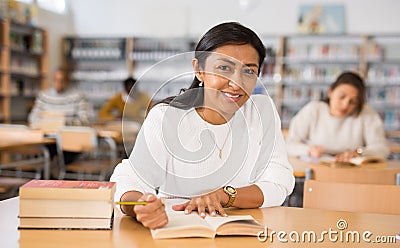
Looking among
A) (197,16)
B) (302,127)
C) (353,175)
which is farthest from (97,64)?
(353,175)

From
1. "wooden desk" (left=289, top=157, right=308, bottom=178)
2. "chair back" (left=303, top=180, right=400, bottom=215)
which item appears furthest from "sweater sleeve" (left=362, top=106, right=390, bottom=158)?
"chair back" (left=303, top=180, right=400, bottom=215)

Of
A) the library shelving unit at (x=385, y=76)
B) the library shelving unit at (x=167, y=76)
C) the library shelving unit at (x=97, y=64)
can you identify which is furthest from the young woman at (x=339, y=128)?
the library shelving unit at (x=97, y=64)

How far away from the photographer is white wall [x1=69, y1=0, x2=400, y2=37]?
23.9ft

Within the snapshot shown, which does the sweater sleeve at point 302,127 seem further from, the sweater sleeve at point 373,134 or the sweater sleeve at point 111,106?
the sweater sleeve at point 111,106

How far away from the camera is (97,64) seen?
8.25 meters

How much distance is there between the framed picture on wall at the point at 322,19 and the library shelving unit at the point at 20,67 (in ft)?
12.3

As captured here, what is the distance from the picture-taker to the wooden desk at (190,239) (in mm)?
1161

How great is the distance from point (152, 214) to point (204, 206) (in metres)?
0.19

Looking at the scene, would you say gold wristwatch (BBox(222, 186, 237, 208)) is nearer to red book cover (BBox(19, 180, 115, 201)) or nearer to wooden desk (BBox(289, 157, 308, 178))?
red book cover (BBox(19, 180, 115, 201))

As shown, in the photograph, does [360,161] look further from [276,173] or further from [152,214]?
[152,214]

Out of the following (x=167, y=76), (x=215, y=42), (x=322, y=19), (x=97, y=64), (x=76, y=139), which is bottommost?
(x=76, y=139)

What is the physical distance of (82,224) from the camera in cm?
126

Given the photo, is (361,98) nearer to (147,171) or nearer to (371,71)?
(147,171)

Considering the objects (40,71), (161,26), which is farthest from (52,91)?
(161,26)
